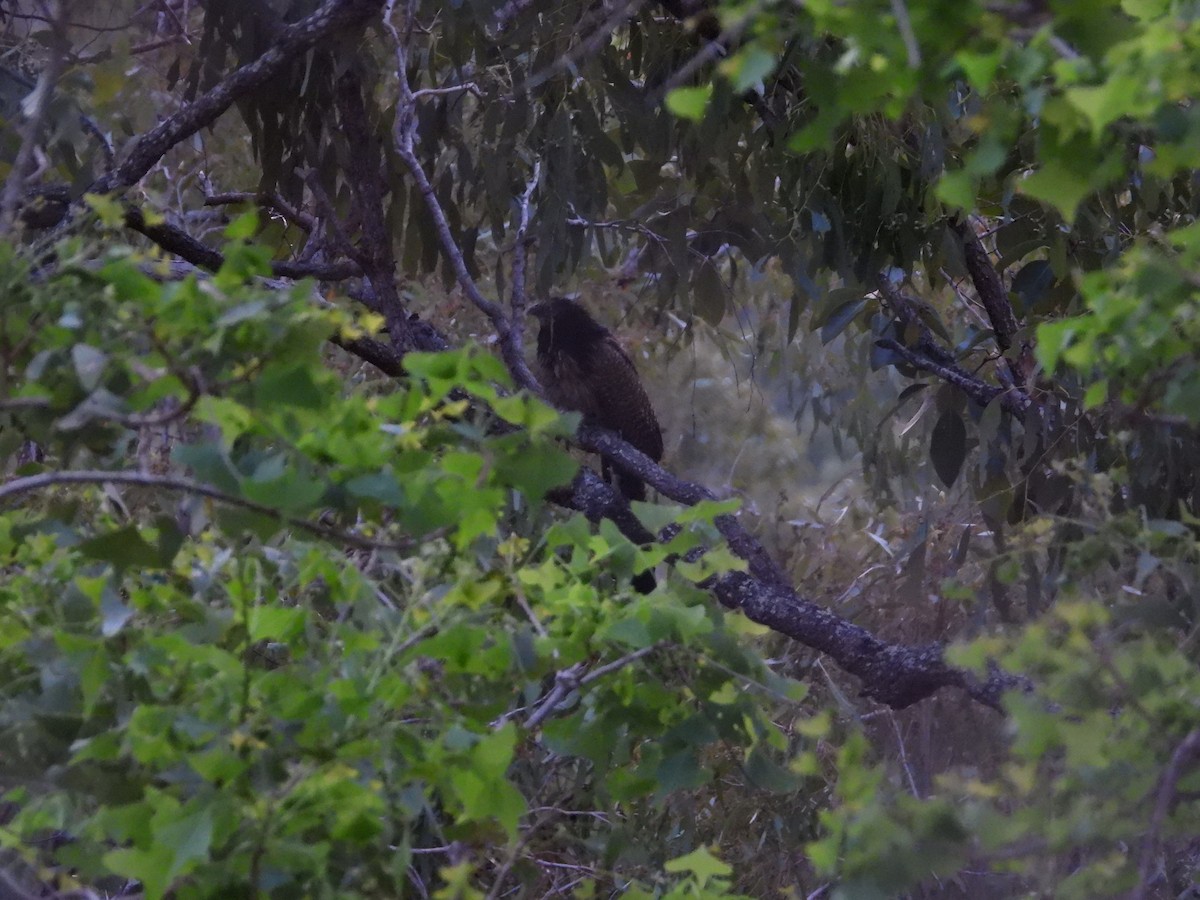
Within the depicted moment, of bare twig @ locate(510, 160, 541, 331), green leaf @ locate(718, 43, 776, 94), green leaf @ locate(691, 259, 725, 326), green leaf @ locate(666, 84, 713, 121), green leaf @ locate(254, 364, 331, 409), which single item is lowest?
green leaf @ locate(691, 259, 725, 326)

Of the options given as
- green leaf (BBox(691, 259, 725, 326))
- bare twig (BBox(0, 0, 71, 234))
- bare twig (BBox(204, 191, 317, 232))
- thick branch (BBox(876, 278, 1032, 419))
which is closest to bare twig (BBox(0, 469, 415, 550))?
bare twig (BBox(0, 0, 71, 234))

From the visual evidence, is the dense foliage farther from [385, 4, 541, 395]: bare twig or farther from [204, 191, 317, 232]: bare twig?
[204, 191, 317, 232]: bare twig

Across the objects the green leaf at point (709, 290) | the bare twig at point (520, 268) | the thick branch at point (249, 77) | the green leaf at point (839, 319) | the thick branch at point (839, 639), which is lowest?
the thick branch at point (839, 639)

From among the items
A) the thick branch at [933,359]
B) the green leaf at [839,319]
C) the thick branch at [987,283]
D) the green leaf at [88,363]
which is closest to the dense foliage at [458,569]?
the green leaf at [88,363]

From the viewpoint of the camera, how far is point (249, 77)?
9.42 feet

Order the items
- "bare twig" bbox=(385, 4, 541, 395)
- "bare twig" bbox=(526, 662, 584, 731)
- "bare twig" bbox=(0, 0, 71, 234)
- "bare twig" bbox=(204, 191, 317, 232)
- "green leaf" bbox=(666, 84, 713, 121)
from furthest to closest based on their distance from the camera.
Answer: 1. "bare twig" bbox=(204, 191, 317, 232)
2. "bare twig" bbox=(385, 4, 541, 395)
3. "bare twig" bbox=(526, 662, 584, 731)
4. "bare twig" bbox=(0, 0, 71, 234)
5. "green leaf" bbox=(666, 84, 713, 121)

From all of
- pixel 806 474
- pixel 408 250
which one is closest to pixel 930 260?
pixel 408 250

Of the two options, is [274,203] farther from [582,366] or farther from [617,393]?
[617,393]

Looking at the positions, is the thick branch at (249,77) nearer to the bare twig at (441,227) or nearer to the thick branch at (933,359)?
the bare twig at (441,227)

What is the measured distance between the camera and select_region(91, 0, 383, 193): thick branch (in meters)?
2.80

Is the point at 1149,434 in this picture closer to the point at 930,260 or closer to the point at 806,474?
the point at 930,260

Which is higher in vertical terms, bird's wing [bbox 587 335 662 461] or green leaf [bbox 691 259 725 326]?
green leaf [bbox 691 259 725 326]

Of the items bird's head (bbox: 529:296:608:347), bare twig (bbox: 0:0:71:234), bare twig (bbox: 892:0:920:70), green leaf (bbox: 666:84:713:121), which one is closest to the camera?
bare twig (bbox: 892:0:920:70)

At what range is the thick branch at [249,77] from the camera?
110 inches
